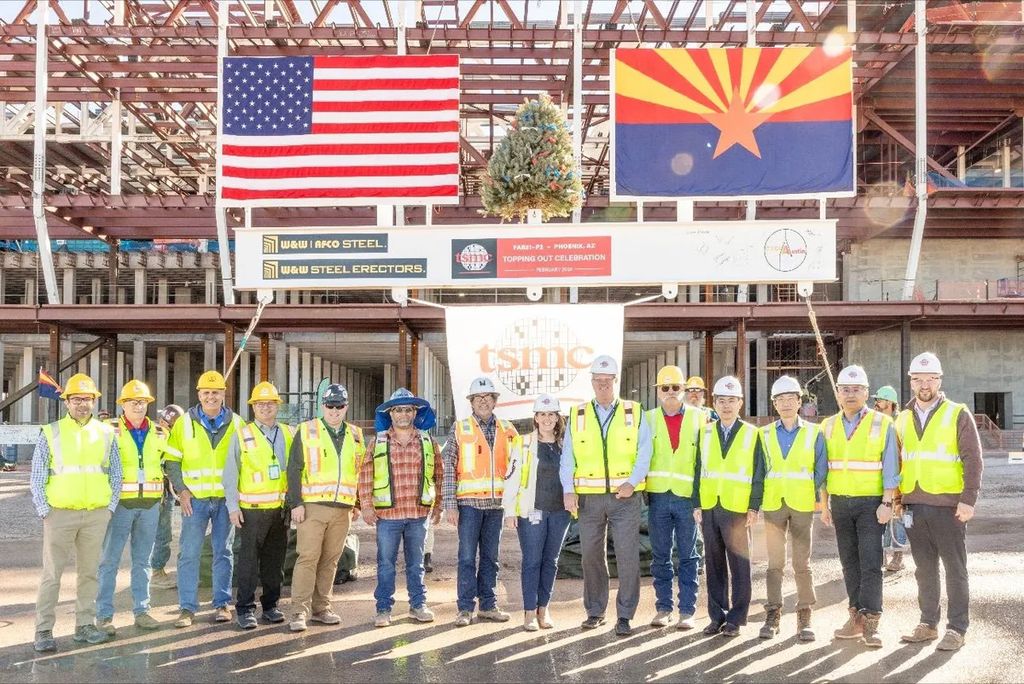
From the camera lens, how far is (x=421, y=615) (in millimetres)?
9016

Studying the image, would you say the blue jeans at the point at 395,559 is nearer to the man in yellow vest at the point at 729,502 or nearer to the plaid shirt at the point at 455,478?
the plaid shirt at the point at 455,478

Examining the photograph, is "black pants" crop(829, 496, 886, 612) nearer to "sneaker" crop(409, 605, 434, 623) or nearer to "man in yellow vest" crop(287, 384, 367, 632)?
"sneaker" crop(409, 605, 434, 623)

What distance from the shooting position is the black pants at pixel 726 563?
8.54 meters

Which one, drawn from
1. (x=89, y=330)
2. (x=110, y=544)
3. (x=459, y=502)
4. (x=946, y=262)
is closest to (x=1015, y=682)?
(x=459, y=502)

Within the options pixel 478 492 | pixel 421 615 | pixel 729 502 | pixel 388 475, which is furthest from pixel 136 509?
pixel 729 502

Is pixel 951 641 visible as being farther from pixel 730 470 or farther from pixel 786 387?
pixel 786 387

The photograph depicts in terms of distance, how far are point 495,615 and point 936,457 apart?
4.00 metres

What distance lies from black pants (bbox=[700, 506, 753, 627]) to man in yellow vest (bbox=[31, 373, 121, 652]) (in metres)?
5.11

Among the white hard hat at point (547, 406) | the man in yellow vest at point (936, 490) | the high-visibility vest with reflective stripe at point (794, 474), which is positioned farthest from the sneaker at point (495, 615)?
the man in yellow vest at point (936, 490)

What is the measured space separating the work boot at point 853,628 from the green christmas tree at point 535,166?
6970 millimetres

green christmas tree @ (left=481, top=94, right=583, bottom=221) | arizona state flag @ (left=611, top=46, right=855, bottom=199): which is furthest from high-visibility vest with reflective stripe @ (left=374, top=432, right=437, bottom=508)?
arizona state flag @ (left=611, top=46, right=855, bottom=199)

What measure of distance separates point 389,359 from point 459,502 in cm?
4109

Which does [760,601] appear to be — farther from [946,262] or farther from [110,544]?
[946,262]

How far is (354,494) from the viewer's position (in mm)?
9195
